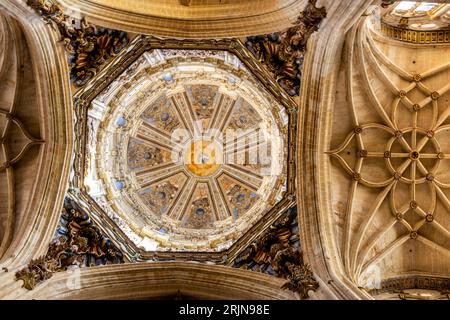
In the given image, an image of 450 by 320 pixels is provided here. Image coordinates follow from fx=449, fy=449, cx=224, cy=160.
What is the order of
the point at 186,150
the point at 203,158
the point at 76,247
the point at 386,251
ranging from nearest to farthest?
1. the point at 76,247
2. the point at 386,251
3. the point at 203,158
4. the point at 186,150

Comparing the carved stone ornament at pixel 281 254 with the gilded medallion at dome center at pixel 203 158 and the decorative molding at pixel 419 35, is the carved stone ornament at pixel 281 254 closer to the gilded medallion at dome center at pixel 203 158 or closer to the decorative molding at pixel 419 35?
the decorative molding at pixel 419 35

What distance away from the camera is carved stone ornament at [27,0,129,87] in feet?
32.2

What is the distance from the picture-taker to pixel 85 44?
397 inches

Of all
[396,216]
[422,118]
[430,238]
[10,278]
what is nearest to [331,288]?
[396,216]

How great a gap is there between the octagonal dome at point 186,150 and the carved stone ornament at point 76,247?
0.76 metres

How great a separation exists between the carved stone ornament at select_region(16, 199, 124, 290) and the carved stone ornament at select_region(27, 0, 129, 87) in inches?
123

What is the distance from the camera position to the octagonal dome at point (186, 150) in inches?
457

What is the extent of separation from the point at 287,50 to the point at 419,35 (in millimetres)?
4331

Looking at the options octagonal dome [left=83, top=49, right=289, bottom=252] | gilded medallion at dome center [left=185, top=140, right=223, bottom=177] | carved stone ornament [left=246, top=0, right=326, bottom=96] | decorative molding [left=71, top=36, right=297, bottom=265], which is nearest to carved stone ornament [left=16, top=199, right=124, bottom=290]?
decorative molding [left=71, top=36, right=297, bottom=265]

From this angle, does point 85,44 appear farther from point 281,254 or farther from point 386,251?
point 386,251

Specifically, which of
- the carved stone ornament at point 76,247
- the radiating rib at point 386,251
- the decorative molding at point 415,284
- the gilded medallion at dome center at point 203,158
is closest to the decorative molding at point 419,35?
the radiating rib at point 386,251

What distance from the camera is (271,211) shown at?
11.5 meters

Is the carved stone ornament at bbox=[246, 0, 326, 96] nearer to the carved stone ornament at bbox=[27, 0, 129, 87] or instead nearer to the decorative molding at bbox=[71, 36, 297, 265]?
the decorative molding at bbox=[71, 36, 297, 265]

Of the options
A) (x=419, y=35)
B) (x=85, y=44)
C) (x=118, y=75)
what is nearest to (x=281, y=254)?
(x=118, y=75)
